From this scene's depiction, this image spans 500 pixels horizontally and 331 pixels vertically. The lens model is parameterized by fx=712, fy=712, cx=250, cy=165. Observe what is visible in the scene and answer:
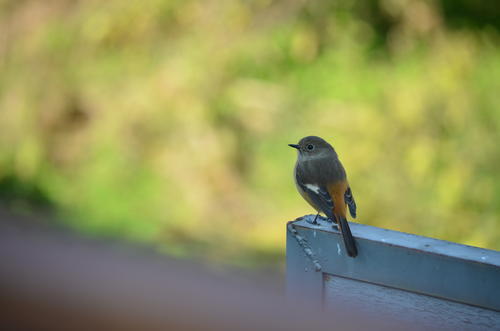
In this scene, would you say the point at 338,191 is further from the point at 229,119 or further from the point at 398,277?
the point at 229,119

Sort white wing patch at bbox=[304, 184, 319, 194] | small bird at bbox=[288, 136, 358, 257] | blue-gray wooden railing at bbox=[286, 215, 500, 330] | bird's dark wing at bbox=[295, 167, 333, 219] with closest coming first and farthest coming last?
blue-gray wooden railing at bbox=[286, 215, 500, 330] < bird's dark wing at bbox=[295, 167, 333, 219] < small bird at bbox=[288, 136, 358, 257] < white wing patch at bbox=[304, 184, 319, 194]

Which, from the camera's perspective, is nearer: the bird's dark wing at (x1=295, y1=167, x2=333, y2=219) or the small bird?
the bird's dark wing at (x1=295, y1=167, x2=333, y2=219)

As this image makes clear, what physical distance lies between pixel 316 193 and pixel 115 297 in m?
3.32

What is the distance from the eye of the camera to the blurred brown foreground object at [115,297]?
835mm

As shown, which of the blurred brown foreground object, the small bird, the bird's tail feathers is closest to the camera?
the blurred brown foreground object

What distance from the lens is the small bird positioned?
13.3 feet

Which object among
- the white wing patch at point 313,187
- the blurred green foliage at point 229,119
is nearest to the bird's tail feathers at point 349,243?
the white wing patch at point 313,187

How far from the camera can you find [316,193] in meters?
4.16

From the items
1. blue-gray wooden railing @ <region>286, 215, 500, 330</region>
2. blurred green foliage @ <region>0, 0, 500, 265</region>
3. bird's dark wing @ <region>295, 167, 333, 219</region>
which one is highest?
blurred green foliage @ <region>0, 0, 500, 265</region>

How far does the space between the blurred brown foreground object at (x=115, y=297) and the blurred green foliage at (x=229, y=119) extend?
5541 millimetres

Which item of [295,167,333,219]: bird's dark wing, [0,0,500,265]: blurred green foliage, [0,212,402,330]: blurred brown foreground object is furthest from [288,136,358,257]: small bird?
[0,212,402,330]: blurred brown foreground object

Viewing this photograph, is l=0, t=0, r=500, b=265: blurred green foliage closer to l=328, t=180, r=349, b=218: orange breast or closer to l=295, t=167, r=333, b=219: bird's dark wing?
l=295, t=167, r=333, b=219: bird's dark wing

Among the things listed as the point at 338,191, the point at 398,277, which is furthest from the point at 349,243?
the point at 338,191

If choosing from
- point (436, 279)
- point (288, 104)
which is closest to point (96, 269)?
point (436, 279)
